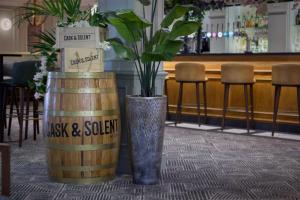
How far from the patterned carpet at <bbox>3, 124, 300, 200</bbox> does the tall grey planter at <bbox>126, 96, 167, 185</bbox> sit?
4.6 inches

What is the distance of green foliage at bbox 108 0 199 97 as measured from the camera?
3.83 meters

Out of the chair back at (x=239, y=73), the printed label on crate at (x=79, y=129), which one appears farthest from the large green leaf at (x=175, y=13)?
the chair back at (x=239, y=73)

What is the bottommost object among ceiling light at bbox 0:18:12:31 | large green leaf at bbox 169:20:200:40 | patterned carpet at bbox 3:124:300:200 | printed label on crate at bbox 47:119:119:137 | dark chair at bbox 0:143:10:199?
patterned carpet at bbox 3:124:300:200

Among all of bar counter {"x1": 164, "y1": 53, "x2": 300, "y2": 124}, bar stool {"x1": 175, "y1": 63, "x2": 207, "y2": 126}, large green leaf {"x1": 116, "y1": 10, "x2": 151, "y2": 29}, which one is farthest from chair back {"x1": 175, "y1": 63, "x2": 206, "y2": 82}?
large green leaf {"x1": 116, "y1": 10, "x2": 151, "y2": 29}

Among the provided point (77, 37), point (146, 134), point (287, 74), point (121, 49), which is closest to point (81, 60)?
point (77, 37)

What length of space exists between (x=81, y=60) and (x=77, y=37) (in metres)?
0.19

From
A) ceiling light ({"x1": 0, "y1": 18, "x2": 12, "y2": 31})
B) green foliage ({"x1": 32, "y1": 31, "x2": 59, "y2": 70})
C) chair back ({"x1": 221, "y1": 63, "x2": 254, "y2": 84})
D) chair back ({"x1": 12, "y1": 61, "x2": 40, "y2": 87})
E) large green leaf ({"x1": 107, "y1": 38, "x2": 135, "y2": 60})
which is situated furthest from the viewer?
ceiling light ({"x1": 0, "y1": 18, "x2": 12, "y2": 31})

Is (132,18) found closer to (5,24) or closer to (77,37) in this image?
(77,37)

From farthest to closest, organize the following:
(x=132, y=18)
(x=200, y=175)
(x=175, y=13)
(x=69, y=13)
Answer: (x=200, y=175) → (x=69, y=13) → (x=175, y=13) → (x=132, y=18)

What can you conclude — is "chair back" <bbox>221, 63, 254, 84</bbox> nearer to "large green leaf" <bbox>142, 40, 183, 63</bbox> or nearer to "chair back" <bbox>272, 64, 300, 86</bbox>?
"chair back" <bbox>272, 64, 300, 86</bbox>

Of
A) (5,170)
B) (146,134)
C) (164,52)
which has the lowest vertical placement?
(5,170)

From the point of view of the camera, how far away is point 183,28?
391 cm

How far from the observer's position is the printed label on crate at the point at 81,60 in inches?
157

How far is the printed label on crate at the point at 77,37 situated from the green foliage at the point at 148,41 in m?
0.16
